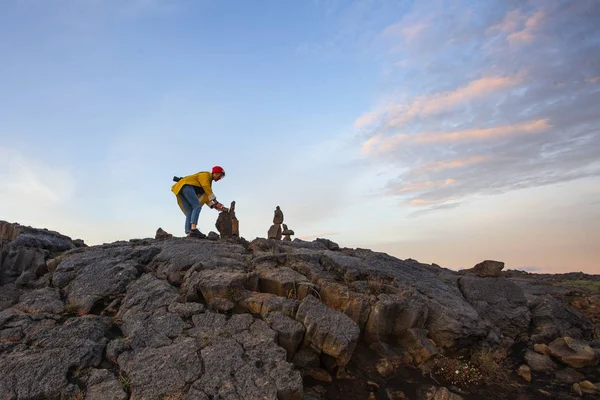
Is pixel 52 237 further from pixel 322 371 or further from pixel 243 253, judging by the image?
pixel 322 371

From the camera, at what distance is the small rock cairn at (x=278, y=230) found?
733 inches

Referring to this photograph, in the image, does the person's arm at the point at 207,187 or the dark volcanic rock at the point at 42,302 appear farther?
the person's arm at the point at 207,187

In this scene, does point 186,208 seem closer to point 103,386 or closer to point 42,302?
point 42,302

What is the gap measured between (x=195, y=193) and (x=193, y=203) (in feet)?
1.44

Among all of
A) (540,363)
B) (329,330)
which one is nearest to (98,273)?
(329,330)

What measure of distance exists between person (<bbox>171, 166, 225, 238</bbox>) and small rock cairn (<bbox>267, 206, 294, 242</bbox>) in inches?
186

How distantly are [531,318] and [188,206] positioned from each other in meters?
12.9

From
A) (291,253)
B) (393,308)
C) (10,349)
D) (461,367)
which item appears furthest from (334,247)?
(10,349)

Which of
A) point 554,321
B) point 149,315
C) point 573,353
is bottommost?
point 573,353

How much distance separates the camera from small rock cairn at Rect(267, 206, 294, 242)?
18.6m

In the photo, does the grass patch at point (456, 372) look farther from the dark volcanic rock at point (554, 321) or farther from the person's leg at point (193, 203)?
the person's leg at point (193, 203)

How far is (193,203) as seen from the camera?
48.6 ft

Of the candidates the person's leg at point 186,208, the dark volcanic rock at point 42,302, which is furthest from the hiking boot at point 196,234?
the dark volcanic rock at point 42,302

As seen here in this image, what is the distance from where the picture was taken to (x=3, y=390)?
20.8 feet
